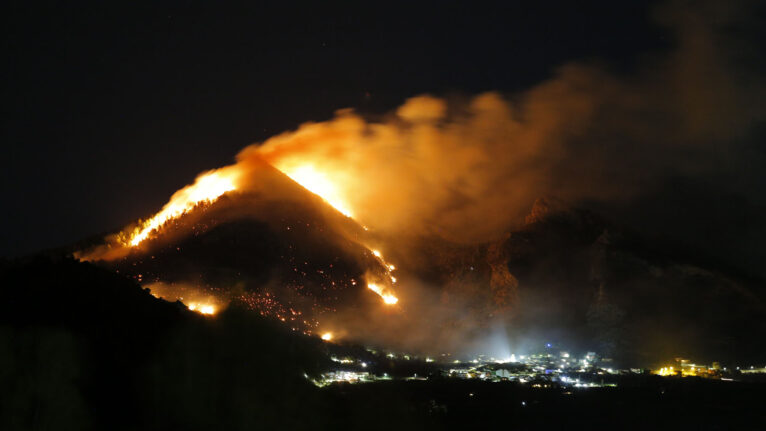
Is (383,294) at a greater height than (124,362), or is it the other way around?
(383,294)

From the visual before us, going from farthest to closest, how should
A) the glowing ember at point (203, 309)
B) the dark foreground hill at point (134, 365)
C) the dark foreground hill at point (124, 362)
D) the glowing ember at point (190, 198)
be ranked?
the glowing ember at point (190, 198)
the glowing ember at point (203, 309)
the dark foreground hill at point (134, 365)
the dark foreground hill at point (124, 362)

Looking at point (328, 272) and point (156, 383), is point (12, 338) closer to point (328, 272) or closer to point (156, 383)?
point (156, 383)

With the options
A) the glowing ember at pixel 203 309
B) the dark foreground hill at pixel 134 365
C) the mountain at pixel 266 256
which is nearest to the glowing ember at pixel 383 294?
the mountain at pixel 266 256

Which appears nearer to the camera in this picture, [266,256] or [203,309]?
[203,309]

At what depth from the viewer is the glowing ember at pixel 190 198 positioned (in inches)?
2849

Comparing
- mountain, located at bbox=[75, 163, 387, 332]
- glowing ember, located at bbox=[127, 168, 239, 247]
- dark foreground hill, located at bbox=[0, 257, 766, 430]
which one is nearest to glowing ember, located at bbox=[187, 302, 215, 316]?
dark foreground hill, located at bbox=[0, 257, 766, 430]

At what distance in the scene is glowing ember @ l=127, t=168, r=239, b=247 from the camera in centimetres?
7236

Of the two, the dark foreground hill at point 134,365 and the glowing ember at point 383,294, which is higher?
the glowing ember at point 383,294

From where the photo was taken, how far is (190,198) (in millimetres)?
83250

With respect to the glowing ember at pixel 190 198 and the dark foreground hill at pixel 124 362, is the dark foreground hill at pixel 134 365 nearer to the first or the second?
the dark foreground hill at pixel 124 362

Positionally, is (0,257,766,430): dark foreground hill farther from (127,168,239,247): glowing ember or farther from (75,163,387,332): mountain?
(127,168,239,247): glowing ember

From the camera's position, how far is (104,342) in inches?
684

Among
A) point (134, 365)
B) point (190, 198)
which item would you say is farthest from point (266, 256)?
point (134, 365)

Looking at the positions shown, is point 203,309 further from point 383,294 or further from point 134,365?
point 383,294
